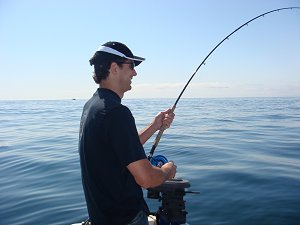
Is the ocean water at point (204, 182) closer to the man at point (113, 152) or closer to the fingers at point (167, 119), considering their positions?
the fingers at point (167, 119)

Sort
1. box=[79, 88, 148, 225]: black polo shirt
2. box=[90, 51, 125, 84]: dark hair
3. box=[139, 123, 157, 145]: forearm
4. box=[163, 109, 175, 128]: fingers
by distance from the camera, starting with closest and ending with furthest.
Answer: box=[79, 88, 148, 225]: black polo shirt < box=[90, 51, 125, 84]: dark hair < box=[139, 123, 157, 145]: forearm < box=[163, 109, 175, 128]: fingers

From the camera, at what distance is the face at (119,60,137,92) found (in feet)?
8.59

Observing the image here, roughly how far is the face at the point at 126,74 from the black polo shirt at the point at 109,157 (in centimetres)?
20

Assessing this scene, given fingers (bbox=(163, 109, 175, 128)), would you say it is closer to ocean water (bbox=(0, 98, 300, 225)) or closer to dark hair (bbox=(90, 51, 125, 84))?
dark hair (bbox=(90, 51, 125, 84))

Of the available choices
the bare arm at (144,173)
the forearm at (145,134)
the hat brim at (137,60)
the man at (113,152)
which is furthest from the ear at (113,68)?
the forearm at (145,134)

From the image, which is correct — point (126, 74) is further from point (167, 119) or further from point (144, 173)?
point (167, 119)

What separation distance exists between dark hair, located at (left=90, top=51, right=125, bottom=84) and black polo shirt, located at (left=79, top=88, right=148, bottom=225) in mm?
124

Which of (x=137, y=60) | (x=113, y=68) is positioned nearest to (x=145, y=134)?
(x=137, y=60)

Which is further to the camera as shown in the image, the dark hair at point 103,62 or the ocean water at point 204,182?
the ocean water at point 204,182

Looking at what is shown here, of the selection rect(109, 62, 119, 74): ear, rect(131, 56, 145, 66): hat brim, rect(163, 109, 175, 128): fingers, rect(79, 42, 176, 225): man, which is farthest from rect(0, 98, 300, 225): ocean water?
rect(109, 62, 119, 74): ear

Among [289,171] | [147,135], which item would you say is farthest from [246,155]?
[147,135]

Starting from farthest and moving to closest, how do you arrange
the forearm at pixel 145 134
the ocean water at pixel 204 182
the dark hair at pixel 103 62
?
the ocean water at pixel 204 182 → the forearm at pixel 145 134 → the dark hair at pixel 103 62

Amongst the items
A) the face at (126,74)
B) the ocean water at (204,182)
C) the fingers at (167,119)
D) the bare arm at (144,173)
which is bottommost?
the ocean water at (204,182)

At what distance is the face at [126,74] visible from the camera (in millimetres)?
2617
